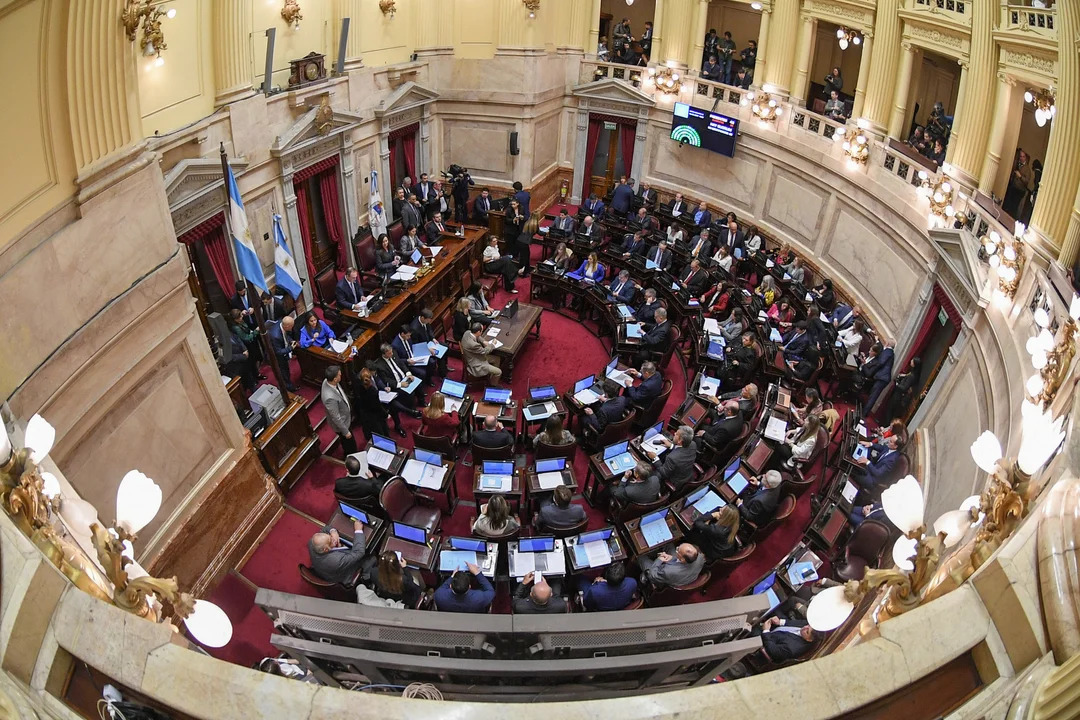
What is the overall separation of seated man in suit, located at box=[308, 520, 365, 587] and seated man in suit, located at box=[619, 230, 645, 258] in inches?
351

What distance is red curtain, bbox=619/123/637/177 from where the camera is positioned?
57.0ft

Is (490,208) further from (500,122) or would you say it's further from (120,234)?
(120,234)

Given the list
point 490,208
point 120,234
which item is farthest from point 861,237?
point 120,234

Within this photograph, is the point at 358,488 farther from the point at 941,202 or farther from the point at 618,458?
the point at 941,202

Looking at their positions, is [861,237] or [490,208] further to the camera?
[490,208]

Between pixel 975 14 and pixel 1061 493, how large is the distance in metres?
9.30

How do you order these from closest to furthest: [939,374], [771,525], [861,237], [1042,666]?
[1042,666] < [771,525] < [939,374] < [861,237]

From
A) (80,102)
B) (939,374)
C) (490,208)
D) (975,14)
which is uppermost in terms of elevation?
(975,14)

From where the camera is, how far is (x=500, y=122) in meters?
16.3

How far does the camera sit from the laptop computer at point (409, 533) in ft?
23.7

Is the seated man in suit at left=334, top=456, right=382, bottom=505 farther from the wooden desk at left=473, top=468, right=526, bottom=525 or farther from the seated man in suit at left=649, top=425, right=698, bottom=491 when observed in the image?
the seated man in suit at left=649, top=425, right=698, bottom=491

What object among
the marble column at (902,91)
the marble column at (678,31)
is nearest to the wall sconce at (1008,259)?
the marble column at (902,91)

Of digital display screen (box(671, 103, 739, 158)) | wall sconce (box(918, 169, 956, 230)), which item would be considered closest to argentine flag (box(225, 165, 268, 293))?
wall sconce (box(918, 169, 956, 230))

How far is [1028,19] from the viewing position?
8.64 metres
